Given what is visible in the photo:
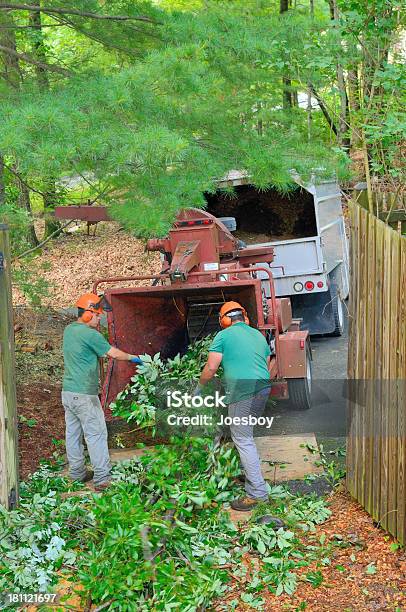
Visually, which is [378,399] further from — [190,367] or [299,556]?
[190,367]

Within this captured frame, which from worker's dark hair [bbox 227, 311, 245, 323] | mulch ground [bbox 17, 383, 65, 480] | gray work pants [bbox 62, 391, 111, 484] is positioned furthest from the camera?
mulch ground [bbox 17, 383, 65, 480]

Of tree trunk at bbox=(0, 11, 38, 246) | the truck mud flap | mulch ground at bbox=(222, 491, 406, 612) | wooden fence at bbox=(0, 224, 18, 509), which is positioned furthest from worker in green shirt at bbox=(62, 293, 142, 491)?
the truck mud flap

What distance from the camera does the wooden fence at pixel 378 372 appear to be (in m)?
5.65

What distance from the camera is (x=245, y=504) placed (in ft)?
22.7

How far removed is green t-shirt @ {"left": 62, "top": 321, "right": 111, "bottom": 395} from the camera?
7590mm

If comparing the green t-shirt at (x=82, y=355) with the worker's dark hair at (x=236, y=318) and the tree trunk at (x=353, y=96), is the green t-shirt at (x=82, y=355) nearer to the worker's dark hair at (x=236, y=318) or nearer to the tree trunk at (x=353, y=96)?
the worker's dark hair at (x=236, y=318)

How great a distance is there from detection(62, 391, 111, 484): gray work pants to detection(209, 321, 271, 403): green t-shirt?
128cm

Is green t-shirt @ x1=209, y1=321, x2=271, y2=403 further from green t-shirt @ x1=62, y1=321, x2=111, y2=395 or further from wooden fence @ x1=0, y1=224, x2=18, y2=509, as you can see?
wooden fence @ x1=0, y1=224, x2=18, y2=509

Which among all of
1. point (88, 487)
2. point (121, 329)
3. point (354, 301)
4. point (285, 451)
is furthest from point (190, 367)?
point (354, 301)

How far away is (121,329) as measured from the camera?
930 cm

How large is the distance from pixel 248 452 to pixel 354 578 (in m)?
1.68

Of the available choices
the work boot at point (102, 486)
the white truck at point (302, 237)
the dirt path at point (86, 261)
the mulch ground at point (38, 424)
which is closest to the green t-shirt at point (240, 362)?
the work boot at point (102, 486)

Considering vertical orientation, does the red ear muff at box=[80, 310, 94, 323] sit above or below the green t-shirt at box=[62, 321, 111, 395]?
above

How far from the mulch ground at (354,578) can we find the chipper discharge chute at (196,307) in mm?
3219
